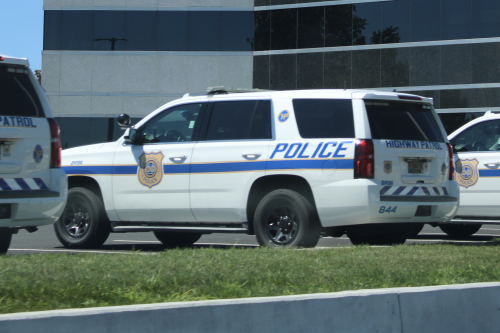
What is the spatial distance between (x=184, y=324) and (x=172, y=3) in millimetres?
29957

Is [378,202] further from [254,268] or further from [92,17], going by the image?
[92,17]

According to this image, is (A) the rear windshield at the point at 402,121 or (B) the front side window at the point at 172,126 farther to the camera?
(B) the front side window at the point at 172,126

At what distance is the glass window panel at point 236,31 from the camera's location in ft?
107

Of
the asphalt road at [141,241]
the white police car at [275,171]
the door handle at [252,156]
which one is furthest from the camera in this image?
the asphalt road at [141,241]

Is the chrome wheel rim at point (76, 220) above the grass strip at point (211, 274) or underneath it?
above

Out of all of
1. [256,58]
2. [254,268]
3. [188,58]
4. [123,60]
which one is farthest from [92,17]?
[254,268]

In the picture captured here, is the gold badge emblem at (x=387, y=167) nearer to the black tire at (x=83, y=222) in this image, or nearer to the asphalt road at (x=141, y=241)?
the asphalt road at (x=141, y=241)

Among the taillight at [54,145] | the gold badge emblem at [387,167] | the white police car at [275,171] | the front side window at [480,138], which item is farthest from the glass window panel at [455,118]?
the taillight at [54,145]

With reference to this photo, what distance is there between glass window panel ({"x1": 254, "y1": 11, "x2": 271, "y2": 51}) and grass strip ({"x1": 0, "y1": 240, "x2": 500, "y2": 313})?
25653 mm

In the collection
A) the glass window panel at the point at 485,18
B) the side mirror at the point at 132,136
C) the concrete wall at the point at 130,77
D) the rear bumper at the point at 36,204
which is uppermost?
the glass window panel at the point at 485,18

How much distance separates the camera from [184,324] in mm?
4164

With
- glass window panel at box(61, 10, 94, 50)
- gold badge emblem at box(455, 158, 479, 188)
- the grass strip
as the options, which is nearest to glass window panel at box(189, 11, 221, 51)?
glass window panel at box(61, 10, 94, 50)

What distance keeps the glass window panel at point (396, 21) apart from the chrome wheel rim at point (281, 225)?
23.1 meters

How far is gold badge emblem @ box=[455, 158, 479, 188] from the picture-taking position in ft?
35.4
